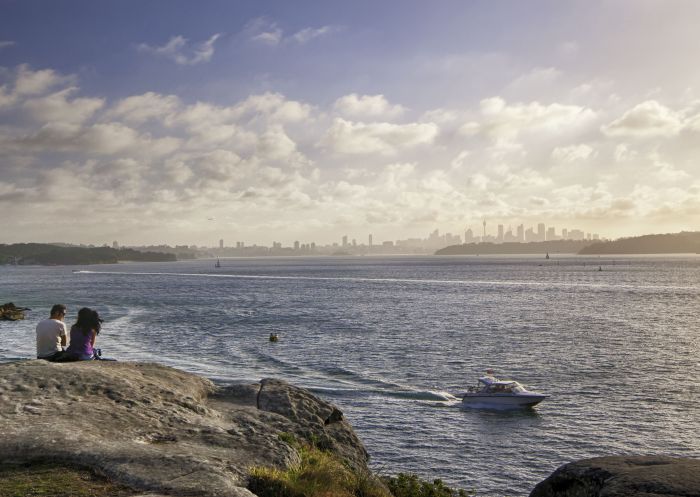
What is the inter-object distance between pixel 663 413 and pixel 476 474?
14433 millimetres

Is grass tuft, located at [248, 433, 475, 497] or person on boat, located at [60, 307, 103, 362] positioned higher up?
person on boat, located at [60, 307, 103, 362]

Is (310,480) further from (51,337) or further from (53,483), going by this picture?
(51,337)

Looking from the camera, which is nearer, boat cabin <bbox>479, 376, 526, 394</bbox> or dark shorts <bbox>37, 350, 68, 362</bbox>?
dark shorts <bbox>37, 350, 68, 362</bbox>

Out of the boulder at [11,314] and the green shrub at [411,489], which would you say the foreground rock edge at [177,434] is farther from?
the boulder at [11,314]

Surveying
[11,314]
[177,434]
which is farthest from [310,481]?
[11,314]

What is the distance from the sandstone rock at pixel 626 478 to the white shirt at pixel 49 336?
40.6ft

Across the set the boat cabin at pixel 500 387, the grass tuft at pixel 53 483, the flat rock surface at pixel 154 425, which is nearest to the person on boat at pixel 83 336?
the flat rock surface at pixel 154 425

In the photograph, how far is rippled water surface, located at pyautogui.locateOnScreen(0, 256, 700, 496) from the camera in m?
26.8

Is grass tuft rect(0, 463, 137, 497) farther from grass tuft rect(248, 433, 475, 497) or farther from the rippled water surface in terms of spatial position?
the rippled water surface

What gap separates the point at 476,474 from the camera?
24062 mm

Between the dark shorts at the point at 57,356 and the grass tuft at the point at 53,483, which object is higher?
the dark shorts at the point at 57,356

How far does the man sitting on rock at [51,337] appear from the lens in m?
14.7

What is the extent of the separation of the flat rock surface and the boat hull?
20.5m

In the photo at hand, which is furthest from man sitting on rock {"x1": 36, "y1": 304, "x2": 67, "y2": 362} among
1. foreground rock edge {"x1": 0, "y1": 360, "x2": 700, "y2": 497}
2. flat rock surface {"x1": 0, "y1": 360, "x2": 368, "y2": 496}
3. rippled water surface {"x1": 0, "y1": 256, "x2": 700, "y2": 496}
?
rippled water surface {"x1": 0, "y1": 256, "x2": 700, "y2": 496}
